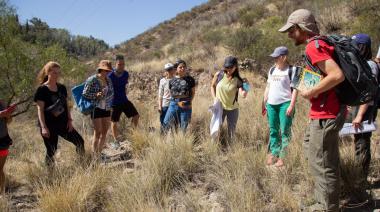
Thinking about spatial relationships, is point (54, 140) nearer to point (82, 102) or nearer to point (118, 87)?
point (82, 102)

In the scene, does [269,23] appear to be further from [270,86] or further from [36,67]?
[270,86]

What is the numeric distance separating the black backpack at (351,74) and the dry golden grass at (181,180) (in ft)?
4.00

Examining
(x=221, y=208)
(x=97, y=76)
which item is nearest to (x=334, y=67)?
(x=221, y=208)

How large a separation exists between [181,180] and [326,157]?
78.5 inches

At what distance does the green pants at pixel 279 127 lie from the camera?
15.4 ft

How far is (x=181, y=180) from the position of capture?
175 inches

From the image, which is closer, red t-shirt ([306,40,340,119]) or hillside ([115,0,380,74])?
red t-shirt ([306,40,340,119])

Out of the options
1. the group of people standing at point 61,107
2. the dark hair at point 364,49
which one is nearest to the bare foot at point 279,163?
the dark hair at point 364,49

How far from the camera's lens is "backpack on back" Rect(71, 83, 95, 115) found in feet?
18.2

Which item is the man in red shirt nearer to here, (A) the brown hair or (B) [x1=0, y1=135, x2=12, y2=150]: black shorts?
(A) the brown hair

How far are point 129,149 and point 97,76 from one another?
1.54m

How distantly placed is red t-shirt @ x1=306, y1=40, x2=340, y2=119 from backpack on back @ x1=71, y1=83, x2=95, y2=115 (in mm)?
3627

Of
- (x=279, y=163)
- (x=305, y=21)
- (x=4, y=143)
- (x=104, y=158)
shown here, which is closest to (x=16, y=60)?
(x=104, y=158)

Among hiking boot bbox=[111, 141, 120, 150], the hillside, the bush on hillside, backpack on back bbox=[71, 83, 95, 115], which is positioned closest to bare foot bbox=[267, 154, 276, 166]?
backpack on back bbox=[71, 83, 95, 115]
